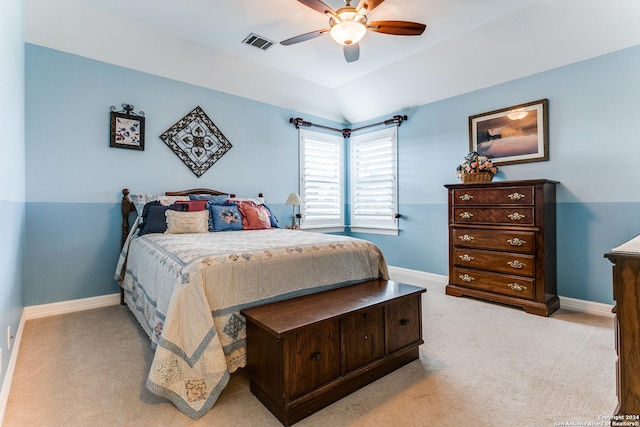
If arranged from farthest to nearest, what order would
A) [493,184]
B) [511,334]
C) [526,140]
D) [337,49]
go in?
1. [337,49]
2. [526,140]
3. [493,184]
4. [511,334]

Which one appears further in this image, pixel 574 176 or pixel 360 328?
pixel 574 176

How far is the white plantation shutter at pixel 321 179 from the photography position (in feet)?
16.6

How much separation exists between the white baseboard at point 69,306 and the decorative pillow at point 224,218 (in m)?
1.33

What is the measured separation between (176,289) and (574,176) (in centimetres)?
375

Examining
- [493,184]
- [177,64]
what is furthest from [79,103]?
[493,184]

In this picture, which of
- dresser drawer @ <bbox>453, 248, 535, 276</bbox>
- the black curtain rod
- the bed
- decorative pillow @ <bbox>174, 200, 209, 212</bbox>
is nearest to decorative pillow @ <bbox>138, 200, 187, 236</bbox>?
decorative pillow @ <bbox>174, 200, 209, 212</bbox>

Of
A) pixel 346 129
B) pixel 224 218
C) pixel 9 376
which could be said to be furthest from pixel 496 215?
pixel 9 376

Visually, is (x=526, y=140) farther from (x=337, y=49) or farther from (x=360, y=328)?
(x=360, y=328)

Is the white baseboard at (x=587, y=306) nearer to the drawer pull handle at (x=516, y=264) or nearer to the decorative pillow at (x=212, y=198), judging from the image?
the drawer pull handle at (x=516, y=264)

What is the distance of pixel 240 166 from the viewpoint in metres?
4.35

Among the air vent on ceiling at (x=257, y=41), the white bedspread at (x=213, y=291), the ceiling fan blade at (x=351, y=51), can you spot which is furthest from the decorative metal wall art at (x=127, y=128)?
the ceiling fan blade at (x=351, y=51)

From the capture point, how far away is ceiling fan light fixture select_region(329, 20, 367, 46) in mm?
2426

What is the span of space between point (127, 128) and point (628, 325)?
4135 millimetres

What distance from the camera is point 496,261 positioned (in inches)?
129
